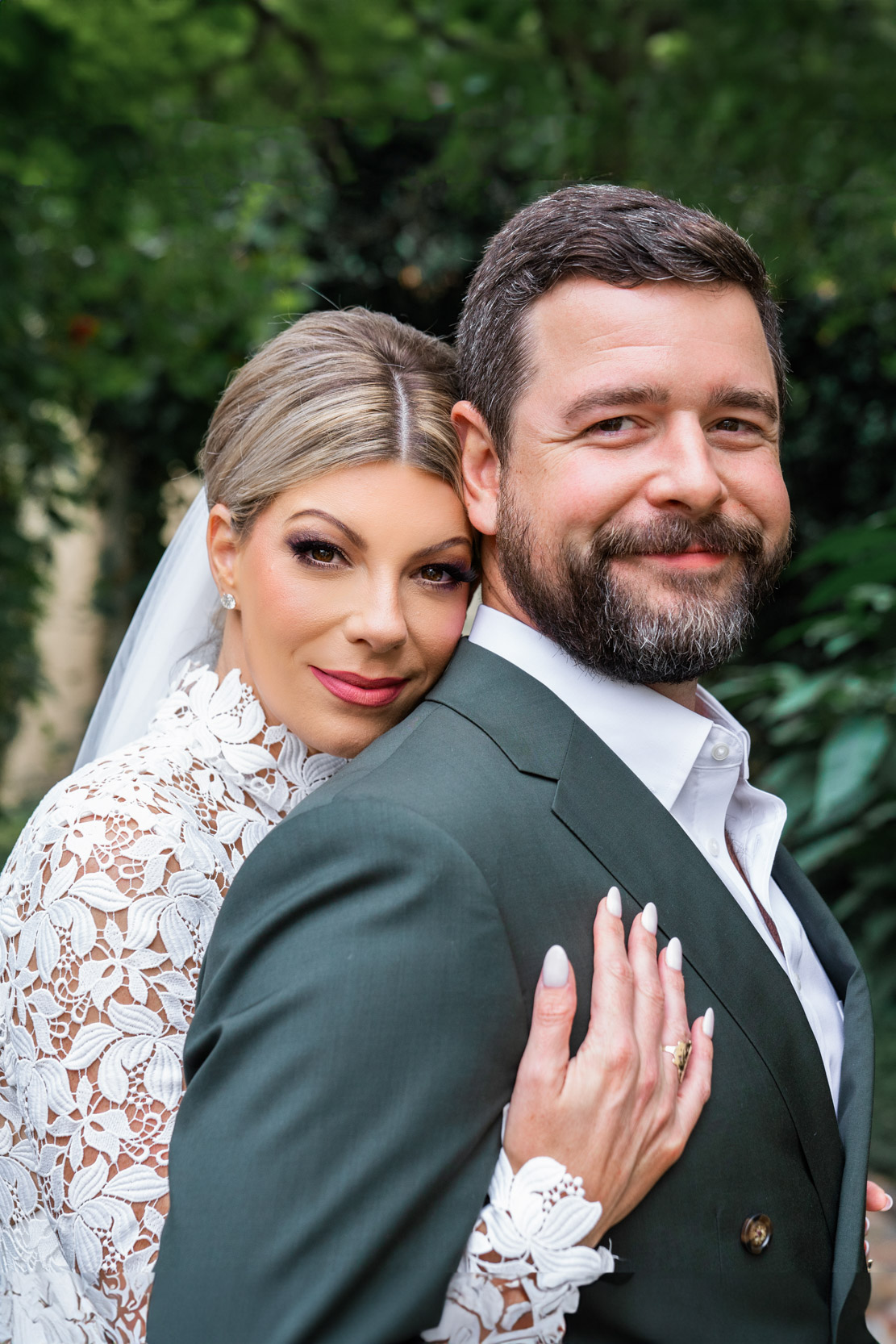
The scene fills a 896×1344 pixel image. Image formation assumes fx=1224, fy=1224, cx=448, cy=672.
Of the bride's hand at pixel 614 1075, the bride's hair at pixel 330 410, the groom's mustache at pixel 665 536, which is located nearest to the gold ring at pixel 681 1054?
the bride's hand at pixel 614 1075

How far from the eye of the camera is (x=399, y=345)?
6.81 feet

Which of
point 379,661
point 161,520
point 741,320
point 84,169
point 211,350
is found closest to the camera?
point 741,320

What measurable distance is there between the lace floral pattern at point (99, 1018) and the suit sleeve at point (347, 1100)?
0.34 meters

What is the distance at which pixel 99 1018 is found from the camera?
5.56 feet

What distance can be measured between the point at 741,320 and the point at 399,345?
24.1 inches

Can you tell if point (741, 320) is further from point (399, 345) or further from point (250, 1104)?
point (250, 1104)

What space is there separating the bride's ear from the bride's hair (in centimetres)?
3

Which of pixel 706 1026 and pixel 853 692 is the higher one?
pixel 706 1026

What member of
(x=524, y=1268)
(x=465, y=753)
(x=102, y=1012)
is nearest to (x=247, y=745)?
(x=102, y=1012)

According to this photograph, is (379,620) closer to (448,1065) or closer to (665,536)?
(665,536)

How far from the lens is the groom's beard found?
165cm

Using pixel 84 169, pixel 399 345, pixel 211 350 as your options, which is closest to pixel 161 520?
pixel 211 350

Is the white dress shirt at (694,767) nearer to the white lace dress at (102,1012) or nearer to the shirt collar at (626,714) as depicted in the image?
the shirt collar at (626,714)

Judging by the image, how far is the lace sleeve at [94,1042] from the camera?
1628mm
